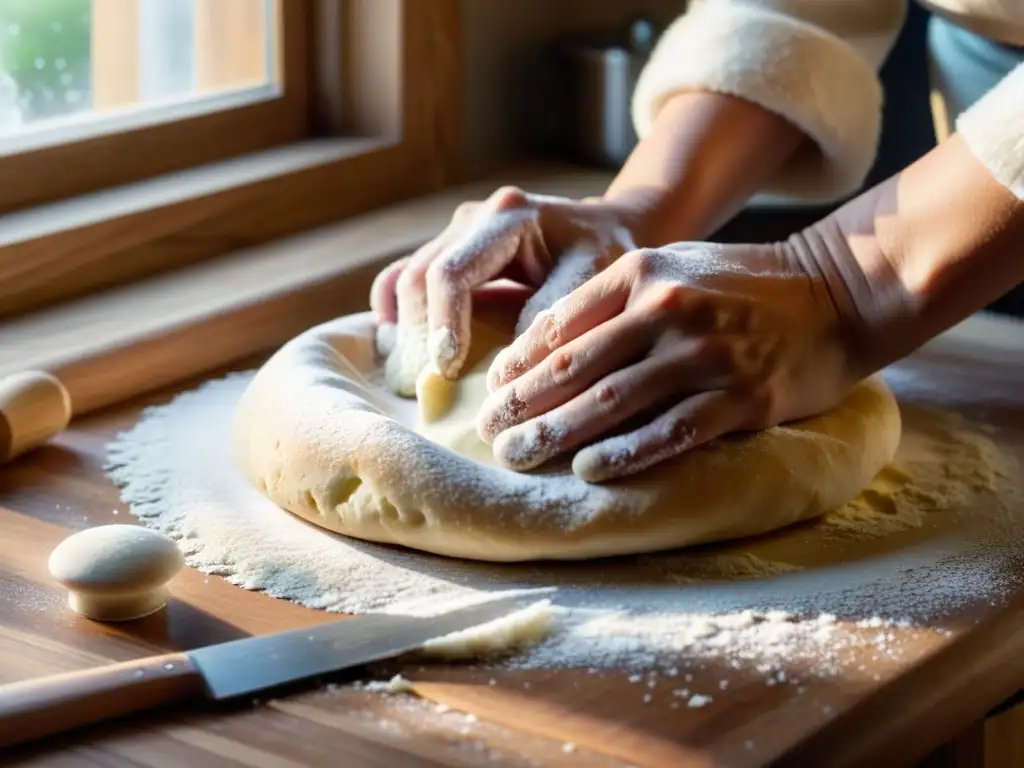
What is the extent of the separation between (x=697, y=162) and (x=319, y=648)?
26.0 inches

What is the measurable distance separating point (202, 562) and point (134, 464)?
0.63 ft

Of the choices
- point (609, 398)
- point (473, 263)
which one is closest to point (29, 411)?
point (473, 263)

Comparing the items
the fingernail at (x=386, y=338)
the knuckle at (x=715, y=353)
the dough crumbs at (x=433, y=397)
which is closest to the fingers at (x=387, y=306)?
the fingernail at (x=386, y=338)

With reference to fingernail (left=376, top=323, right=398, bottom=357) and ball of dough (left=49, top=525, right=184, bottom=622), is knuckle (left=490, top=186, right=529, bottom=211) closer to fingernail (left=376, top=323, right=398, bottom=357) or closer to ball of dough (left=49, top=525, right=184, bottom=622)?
fingernail (left=376, top=323, right=398, bottom=357)

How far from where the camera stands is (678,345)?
3.27 ft

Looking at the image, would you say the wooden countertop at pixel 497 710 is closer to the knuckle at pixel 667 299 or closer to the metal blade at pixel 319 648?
the metal blade at pixel 319 648

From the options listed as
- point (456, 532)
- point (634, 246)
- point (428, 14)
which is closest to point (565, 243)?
point (634, 246)

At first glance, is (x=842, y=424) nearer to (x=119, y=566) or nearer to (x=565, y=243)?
(x=565, y=243)

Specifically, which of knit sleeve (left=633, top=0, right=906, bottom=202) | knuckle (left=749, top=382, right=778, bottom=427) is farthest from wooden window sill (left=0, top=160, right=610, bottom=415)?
knuckle (left=749, top=382, right=778, bottom=427)

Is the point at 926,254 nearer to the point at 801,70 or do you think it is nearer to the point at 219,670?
the point at 801,70

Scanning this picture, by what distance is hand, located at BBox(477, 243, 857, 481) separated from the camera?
979 mm

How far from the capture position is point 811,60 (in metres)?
1.30

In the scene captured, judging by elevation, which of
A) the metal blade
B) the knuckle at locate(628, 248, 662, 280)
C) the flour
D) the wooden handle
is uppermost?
the knuckle at locate(628, 248, 662, 280)

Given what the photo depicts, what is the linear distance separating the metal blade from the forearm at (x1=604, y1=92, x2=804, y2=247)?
0.51 metres
